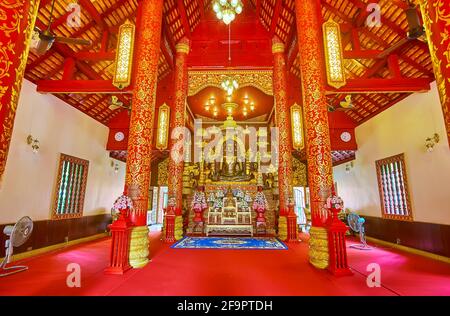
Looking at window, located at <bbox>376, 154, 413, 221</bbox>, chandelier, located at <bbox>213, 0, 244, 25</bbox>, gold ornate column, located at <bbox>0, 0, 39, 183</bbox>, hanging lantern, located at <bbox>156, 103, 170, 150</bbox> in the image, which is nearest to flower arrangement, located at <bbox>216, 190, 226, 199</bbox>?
hanging lantern, located at <bbox>156, 103, 170, 150</bbox>

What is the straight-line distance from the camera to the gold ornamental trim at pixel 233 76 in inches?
359

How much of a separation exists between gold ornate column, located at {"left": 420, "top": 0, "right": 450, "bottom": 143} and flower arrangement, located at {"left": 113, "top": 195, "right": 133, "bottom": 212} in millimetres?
4452

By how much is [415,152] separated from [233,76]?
679 cm

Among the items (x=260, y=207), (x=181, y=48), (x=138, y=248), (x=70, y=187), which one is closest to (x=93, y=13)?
(x=181, y=48)

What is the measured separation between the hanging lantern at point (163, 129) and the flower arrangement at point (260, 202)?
467cm

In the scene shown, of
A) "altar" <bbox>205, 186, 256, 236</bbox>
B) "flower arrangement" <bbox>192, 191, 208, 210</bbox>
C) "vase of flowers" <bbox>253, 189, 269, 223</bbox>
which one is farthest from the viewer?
"flower arrangement" <bbox>192, 191, 208, 210</bbox>

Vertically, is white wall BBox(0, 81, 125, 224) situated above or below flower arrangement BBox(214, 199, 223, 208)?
above

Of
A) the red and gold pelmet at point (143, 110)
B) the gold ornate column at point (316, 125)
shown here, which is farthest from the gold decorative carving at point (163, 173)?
the gold ornate column at point (316, 125)

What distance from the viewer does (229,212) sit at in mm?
9562

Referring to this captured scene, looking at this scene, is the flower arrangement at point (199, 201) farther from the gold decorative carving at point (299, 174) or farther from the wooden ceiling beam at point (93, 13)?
the wooden ceiling beam at point (93, 13)

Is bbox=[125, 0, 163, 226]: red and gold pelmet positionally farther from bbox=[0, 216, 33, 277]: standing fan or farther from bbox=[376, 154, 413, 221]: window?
bbox=[376, 154, 413, 221]: window

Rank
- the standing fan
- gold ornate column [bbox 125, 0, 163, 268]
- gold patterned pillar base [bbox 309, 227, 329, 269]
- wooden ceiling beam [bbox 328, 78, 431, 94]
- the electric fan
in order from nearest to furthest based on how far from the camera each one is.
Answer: the standing fan
gold patterned pillar base [bbox 309, 227, 329, 269]
gold ornate column [bbox 125, 0, 163, 268]
wooden ceiling beam [bbox 328, 78, 431, 94]
the electric fan

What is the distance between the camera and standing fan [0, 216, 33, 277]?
391 centimetres

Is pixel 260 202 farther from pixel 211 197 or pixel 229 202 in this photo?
pixel 211 197
